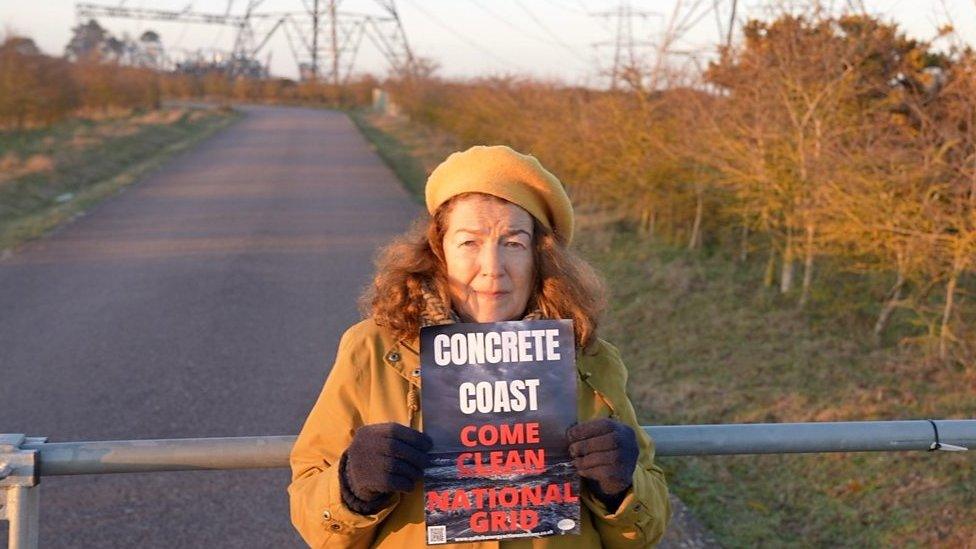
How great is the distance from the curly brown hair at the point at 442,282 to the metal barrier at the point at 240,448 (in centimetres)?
31

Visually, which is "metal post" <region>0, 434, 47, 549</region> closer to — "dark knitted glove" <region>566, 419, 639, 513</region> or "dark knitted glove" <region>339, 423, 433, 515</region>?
"dark knitted glove" <region>339, 423, 433, 515</region>

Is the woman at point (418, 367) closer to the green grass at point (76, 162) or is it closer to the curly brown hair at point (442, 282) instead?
the curly brown hair at point (442, 282)

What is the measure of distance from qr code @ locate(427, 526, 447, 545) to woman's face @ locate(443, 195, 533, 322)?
1.33ft

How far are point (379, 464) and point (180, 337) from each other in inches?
258

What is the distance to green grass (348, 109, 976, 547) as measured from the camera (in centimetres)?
478

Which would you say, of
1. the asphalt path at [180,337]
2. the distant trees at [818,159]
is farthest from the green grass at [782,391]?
the asphalt path at [180,337]

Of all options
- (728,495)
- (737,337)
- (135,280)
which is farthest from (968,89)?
(135,280)

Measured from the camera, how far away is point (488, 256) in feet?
6.55

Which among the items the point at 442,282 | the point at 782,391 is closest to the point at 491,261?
the point at 442,282

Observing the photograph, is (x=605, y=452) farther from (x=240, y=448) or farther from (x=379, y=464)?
(x=240, y=448)

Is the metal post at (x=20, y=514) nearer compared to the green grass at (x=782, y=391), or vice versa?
the metal post at (x=20, y=514)

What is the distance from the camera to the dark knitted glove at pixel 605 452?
1.78 m

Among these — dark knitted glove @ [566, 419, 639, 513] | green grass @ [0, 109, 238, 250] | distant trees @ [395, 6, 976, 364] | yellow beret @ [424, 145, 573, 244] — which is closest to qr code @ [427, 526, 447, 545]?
dark knitted glove @ [566, 419, 639, 513]

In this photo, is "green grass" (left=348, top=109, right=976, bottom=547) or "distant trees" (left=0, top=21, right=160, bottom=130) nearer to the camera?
"green grass" (left=348, top=109, right=976, bottom=547)
